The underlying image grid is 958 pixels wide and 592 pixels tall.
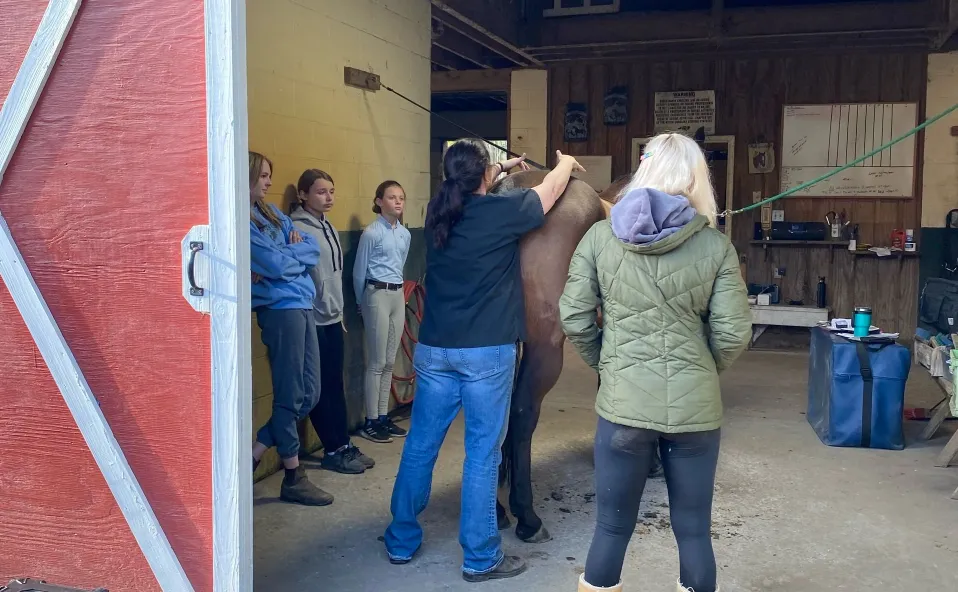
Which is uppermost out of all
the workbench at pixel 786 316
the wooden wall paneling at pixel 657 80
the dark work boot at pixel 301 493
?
the wooden wall paneling at pixel 657 80

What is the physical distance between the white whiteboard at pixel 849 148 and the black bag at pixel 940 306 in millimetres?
2112

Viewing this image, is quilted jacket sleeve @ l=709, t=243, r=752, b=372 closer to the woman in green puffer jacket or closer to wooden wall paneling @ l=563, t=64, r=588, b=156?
the woman in green puffer jacket

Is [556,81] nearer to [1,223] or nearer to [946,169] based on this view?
[946,169]

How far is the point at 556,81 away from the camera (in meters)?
Result: 8.36

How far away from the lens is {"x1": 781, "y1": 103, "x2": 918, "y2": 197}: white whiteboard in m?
7.55

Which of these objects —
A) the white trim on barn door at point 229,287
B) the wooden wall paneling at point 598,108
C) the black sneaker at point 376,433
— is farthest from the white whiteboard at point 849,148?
the white trim on barn door at point 229,287

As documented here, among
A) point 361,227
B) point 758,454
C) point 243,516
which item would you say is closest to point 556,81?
point 361,227

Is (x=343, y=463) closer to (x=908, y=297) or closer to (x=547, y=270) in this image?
(x=547, y=270)

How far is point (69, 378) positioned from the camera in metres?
2.15

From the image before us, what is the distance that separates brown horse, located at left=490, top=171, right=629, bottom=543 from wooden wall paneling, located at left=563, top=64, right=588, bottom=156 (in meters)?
5.27

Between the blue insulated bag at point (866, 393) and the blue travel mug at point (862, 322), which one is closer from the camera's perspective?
the blue insulated bag at point (866, 393)

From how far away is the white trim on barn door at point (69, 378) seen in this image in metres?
2.13

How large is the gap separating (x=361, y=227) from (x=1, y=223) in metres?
2.61

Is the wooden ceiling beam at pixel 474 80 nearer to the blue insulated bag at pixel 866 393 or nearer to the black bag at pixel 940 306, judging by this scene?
the black bag at pixel 940 306
